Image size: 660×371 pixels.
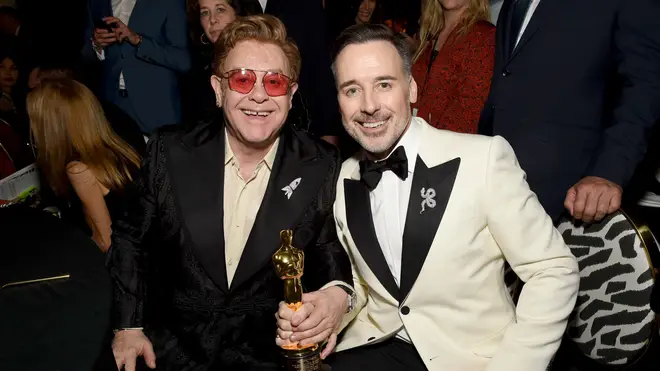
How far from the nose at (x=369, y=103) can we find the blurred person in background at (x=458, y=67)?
1106 mm

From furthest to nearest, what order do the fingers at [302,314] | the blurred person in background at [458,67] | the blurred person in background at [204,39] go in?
the blurred person in background at [204,39], the blurred person in background at [458,67], the fingers at [302,314]

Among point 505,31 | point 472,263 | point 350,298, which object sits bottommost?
point 350,298

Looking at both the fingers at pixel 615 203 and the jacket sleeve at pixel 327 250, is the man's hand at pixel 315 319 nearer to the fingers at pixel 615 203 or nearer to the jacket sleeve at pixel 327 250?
the jacket sleeve at pixel 327 250

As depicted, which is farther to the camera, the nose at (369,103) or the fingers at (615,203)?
the fingers at (615,203)

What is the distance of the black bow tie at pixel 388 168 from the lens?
2.05 m

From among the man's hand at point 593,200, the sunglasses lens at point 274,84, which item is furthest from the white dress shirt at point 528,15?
the sunglasses lens at point 274,84

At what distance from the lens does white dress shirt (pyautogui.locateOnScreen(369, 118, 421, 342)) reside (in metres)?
2.09

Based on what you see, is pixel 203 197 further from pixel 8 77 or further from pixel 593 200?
pixel 8 77

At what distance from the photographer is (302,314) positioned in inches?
74.0

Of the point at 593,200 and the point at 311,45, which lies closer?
the point at 593,200

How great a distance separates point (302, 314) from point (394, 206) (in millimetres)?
497

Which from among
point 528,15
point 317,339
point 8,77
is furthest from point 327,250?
point 8,77

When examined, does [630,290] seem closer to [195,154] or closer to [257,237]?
[257,237]

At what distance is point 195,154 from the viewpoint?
94.3 inches
